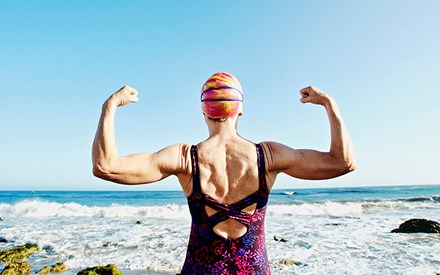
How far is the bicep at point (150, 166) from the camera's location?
1.66 meters

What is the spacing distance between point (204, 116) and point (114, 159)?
0.69m

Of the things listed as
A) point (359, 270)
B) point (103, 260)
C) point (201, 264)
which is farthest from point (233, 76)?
point (103, 260)

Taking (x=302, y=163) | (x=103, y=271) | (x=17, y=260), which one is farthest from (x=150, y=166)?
(x=17, y=260)

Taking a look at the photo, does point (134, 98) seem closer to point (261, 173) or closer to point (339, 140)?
point (261, 173)

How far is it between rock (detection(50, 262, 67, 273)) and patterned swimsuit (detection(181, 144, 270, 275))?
726 cm

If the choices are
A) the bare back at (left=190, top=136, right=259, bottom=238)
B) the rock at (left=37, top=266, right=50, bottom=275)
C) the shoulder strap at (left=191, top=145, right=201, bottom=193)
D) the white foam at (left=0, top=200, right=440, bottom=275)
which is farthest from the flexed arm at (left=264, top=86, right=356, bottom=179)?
the rock at (left=37, top=266, right=50, bottom=275)

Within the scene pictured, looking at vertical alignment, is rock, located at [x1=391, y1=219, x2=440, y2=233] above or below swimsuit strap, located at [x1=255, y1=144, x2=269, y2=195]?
below

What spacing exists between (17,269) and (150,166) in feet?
26.0

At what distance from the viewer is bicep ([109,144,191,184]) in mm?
1660

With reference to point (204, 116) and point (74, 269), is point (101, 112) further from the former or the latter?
point (74, 269)

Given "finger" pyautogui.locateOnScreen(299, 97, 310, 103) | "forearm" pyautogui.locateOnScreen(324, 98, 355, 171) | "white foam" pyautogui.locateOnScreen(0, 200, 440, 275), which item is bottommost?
"white foam" pyautogui.locateOnScreen(0, 200, 440, 275)

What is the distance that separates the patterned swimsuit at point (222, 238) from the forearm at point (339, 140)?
0.38 metres

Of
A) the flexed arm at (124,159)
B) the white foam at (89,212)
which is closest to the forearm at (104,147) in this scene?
the flexed arm at (124,159)

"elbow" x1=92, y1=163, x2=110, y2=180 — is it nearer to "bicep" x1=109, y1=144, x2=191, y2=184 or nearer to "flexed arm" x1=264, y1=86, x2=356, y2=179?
"bicep" x1=109, y1=144, x2=191, y2=184
